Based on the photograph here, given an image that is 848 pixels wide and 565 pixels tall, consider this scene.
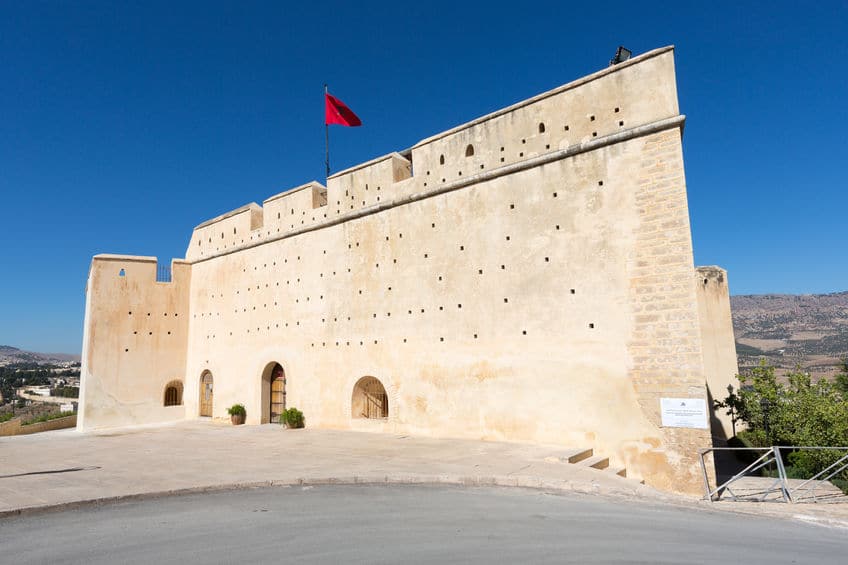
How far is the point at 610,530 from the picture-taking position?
179 inches

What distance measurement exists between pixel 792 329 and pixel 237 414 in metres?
110

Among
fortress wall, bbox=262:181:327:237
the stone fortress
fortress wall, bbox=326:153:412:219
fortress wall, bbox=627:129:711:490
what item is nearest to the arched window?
the stone fortress

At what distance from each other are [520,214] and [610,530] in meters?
6.71

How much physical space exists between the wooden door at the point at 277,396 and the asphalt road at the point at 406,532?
8663 mm

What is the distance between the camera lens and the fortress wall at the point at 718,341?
1388 cm

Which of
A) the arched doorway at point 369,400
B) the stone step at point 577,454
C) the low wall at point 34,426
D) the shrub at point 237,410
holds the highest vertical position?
the arched doorway at point 369,400

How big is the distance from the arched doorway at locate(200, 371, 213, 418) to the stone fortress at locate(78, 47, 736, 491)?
67 millimetres

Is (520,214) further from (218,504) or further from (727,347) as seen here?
(727,347)

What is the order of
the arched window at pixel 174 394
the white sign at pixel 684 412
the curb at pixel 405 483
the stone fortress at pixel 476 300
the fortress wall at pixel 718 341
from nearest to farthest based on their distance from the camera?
the curb at pixel 405 483
the white sign at pixel 684 412
the stone fortress at pixel 476 300
the fortress wall at pixel 718 341
the arched window at pixel 174 394

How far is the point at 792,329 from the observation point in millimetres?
93875

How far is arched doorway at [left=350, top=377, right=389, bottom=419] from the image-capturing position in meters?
12.6

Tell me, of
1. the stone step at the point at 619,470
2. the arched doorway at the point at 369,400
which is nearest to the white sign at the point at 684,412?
the stone step at the point at 619,470

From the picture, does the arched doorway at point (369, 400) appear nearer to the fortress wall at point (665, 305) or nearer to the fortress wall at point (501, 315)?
the fortress wall at point (501, 315)

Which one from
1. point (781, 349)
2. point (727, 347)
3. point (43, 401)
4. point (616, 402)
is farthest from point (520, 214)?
point (781, 349)
